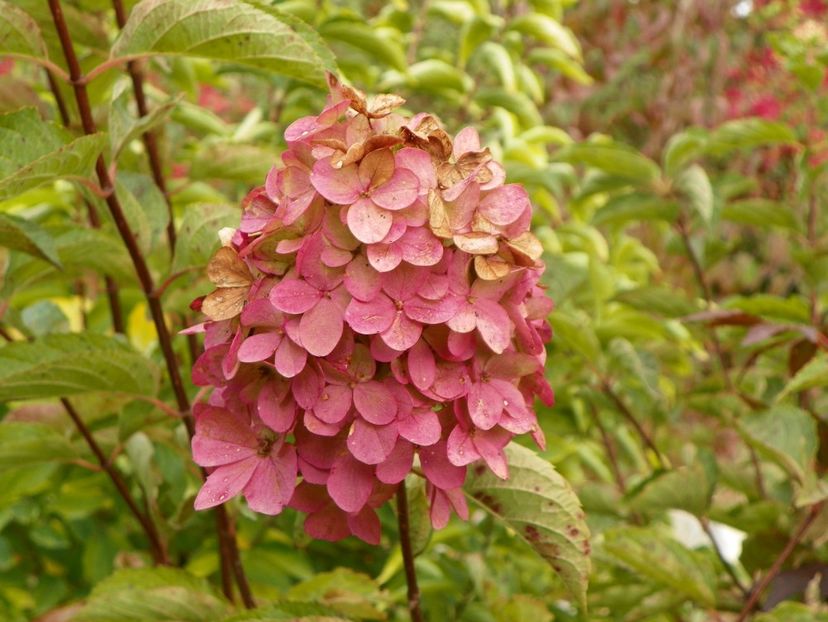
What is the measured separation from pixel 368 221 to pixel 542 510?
28 cm

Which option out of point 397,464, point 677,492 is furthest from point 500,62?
point 397,464

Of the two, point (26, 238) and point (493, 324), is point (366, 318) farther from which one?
point (26, 238)

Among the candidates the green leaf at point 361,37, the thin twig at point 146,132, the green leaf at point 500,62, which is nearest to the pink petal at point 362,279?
the thin twig at point 146,132

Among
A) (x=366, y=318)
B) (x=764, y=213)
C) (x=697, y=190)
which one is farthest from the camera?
(x=764, y=213)

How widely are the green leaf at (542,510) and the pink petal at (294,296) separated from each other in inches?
9.4

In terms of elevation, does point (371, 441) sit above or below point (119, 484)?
above

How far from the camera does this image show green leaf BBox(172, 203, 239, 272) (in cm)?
88

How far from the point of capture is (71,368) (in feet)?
2.64

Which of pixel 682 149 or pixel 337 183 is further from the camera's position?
pixel 682 149

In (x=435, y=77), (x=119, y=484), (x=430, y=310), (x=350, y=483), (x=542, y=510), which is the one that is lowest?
(x=119, y=484)

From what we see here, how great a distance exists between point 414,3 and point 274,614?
375 cm

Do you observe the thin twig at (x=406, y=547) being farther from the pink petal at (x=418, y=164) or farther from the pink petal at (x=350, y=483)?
the pink petal at (x=418, y=164)

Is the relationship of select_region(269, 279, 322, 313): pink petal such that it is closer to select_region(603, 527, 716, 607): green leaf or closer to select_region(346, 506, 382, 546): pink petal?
select_region(346, 506, 382, 546): pink petal

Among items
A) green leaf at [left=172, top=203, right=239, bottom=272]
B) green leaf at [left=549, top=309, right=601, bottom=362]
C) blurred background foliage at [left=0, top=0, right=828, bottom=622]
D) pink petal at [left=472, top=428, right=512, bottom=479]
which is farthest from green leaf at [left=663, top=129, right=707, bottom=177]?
pink petal at [left=472, top=428, right=512, bottom=479]
